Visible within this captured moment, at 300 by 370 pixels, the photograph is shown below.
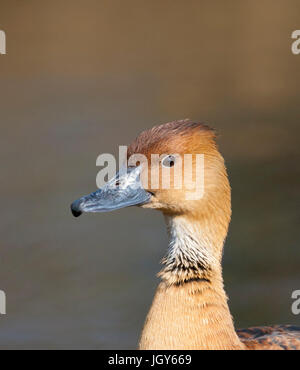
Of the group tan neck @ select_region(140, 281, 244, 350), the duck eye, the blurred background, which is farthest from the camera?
the blurred background

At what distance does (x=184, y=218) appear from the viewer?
139 inches

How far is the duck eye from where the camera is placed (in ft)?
11.5

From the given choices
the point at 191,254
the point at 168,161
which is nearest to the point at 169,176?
the point at 168,161

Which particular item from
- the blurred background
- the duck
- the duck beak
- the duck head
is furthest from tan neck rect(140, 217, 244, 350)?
the blurred background

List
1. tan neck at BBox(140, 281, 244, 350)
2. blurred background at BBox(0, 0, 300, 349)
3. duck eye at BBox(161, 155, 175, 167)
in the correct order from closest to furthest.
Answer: tan neck at BBox(140, 281, 244, 350) → duck eye at BBox(161, 155, 175, 167) → blurred background at BBox(0, 0, 300, 349)

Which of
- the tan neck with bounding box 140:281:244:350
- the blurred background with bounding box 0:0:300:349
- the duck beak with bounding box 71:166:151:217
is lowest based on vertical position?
the tan neck with bounding box 140:281:244:350

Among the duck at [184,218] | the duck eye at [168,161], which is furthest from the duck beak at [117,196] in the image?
the duck eye at [168,161]

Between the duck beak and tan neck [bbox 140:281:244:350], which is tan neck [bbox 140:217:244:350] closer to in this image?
tan neck [bbox 140:281:244:350]

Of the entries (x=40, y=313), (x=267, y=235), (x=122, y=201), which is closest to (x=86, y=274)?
(x=40, y=313)

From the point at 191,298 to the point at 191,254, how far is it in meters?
0.19

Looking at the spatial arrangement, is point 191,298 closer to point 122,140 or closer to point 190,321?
point 190,321

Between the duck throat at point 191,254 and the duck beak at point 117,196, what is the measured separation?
0.68 ft

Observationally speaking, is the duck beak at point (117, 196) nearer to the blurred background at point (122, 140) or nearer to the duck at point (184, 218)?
the duck at point (184, 218)

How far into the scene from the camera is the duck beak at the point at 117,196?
3416mm
